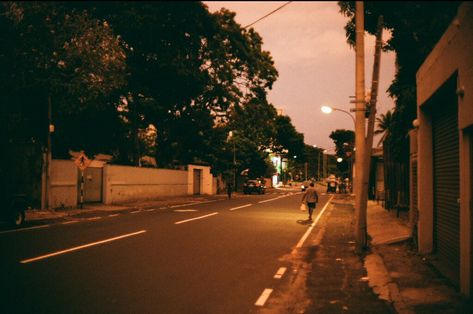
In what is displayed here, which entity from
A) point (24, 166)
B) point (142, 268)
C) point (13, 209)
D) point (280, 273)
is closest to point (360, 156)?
point (280, 273)

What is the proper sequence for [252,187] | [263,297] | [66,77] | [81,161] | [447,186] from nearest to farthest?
1. [263,297]
2. [447,186]
3. [66,77]
4. [81,161]
5. [252,187]

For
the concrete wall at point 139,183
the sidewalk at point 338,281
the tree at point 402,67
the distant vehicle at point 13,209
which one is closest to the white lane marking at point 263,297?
the sidewalk at point 338,281

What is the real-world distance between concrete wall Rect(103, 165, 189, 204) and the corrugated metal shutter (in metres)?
21.5

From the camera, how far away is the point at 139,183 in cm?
3269

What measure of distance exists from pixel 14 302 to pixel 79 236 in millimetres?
6986

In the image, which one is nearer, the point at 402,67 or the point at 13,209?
the point at 13,209

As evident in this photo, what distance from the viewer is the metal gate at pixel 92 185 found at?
26.3 metres

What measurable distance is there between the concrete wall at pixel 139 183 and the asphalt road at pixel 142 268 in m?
12.7

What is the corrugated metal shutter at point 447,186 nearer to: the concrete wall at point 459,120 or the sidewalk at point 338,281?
the concrete wall at point 459,120

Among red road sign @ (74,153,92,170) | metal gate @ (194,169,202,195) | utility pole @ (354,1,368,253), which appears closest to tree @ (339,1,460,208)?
utility pole @ (354,1,368,253)

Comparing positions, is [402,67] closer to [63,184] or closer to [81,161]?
[81,161]

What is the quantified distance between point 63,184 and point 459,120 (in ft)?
67.1

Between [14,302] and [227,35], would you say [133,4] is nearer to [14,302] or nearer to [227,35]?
[14,302]

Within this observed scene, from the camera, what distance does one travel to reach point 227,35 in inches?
1228
